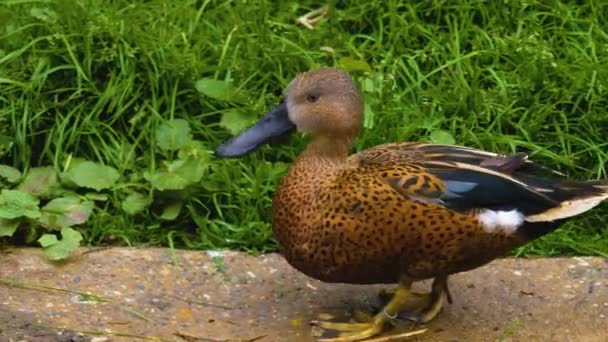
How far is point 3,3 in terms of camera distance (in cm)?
523

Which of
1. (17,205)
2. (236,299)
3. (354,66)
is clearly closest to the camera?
(236,299)

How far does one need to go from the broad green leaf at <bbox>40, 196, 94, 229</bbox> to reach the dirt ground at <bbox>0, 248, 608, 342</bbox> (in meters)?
0.13

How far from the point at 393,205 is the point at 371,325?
43 centimetres

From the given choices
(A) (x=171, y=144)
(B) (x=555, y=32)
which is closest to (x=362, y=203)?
(A) (x=171, y=144)

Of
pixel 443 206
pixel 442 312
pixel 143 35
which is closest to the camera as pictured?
pixel 443 206

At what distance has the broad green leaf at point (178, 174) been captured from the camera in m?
4.64

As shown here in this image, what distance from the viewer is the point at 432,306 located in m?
4.12

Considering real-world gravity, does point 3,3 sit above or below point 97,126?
above

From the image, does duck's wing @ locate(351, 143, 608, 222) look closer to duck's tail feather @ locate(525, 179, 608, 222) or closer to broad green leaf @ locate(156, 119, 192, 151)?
duck's tail feather @ locate(525, 179, 608, 222)

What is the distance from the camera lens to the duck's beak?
163 inches

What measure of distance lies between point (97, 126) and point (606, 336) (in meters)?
2.02

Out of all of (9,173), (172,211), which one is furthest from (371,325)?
(9,173)

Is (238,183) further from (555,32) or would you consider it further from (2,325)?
(555,32)

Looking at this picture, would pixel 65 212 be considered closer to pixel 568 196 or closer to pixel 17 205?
pixel 17 205
